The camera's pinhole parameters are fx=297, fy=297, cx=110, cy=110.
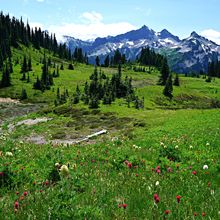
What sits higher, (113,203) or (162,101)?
(113,203)

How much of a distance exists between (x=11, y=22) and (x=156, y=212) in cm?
21318

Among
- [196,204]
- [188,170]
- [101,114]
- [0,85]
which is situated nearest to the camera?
[196,204]

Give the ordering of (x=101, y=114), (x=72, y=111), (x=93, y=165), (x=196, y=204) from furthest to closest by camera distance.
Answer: (x=72, y=111) < (x=101, y=114) < (x=93, y=165) < (x=196, y=204)

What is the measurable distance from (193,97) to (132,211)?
11668 centimetres

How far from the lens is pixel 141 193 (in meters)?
6.13

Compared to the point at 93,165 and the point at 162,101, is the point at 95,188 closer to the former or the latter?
the point at 93,165

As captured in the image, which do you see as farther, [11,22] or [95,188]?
[11,22]

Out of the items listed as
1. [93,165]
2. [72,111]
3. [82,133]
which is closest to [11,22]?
[72,111]

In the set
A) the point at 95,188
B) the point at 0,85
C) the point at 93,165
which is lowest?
the point at 0,85

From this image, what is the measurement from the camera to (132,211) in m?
5.28

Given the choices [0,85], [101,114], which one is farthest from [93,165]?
[0,85]

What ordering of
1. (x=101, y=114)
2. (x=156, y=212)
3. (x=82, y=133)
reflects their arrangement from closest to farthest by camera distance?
1. (x=156, y=212)
2. (x=82, y=133)
3. (x=101, y=114)

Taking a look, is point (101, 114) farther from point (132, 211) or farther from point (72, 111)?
point (132, 211)

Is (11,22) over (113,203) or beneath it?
over
